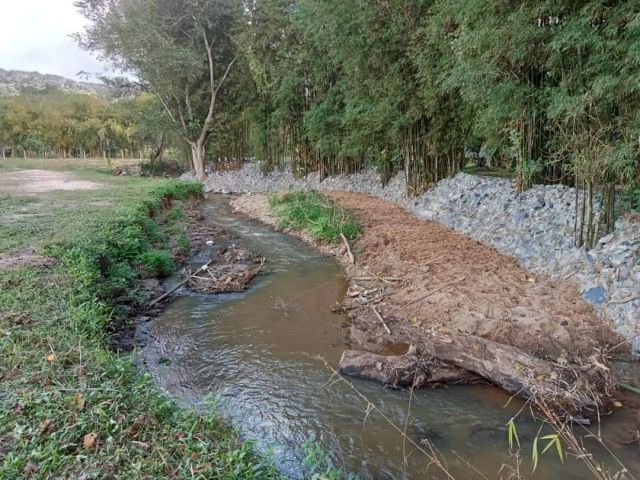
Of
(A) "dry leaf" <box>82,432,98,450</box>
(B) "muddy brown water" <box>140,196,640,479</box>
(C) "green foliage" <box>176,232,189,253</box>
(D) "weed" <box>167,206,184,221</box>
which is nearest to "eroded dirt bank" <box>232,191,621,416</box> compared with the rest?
(B) "muddy brown water" <box>140,196,640,479</box>

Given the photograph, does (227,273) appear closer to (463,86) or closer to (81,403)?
(81,403)

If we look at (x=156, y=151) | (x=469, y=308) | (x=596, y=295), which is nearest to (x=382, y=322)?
(x=469, y=308)

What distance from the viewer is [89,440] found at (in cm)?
201

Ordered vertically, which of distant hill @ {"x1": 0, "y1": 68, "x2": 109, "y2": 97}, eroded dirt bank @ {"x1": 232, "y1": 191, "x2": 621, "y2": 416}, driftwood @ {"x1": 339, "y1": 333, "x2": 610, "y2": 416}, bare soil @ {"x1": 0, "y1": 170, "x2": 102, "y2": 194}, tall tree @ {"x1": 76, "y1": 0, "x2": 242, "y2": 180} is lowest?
driftwood @ {"x1": 339, "y1": 333, "x2": 610, "y2": 416}

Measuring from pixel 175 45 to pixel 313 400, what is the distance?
15.9m

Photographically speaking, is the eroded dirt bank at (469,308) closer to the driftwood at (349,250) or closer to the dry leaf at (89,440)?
the driftwood at (349,250)

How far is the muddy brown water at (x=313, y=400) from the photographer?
8.77ft

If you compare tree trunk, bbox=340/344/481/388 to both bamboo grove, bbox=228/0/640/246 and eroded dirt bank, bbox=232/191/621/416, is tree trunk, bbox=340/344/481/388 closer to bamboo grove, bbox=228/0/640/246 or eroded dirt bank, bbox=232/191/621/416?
eroded dirt bank, bbox=232/191/621/416

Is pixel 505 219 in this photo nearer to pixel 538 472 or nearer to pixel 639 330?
pixel 639 330

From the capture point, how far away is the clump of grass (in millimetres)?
7832

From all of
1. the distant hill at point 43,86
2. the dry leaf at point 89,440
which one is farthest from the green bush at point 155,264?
the distant hill at point 43,86

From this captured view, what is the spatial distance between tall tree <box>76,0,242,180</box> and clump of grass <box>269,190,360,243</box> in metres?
7.79

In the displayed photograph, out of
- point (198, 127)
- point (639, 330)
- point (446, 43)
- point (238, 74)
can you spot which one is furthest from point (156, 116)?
point (639, 330)

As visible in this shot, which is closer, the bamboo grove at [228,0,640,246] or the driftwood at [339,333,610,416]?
the driftwood at [339,333,610,416]
